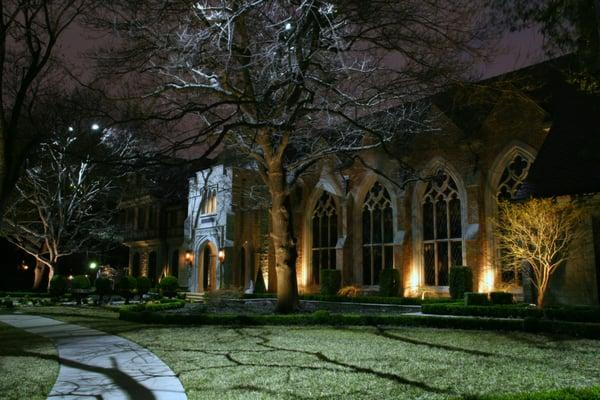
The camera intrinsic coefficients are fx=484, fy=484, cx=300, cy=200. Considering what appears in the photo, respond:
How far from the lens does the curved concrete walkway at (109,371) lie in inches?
236

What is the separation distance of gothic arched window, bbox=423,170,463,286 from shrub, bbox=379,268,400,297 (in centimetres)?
149

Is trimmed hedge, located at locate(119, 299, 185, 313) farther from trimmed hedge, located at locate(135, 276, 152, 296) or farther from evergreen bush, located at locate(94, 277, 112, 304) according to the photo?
trimmed hedge, located at locate(135, 276, 152, 296)

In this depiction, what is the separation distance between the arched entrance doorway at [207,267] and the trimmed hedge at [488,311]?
1898cm

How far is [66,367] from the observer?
25.2 ft

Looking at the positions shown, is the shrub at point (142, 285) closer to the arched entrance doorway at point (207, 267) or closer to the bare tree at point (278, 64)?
the arched entrance doorway at point (207, 267)

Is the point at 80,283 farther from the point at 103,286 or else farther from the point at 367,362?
the point at 367,362

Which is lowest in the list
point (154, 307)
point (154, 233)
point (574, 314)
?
point (154, 307)

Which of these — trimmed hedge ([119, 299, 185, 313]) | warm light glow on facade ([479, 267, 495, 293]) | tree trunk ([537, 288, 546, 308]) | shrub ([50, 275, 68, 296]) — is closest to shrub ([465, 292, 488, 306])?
tree trunk ([537, 288, 546, 308])

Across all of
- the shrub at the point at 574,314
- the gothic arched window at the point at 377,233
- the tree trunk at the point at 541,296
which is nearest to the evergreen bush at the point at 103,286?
the gothic arched window at the point at 377,233

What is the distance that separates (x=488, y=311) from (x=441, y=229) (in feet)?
24.9

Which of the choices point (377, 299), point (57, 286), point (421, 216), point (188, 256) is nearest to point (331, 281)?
point (377, 299)

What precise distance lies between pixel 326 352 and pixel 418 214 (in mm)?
14959

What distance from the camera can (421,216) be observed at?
2262cm

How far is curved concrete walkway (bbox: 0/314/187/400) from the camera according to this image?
600 centimetres
